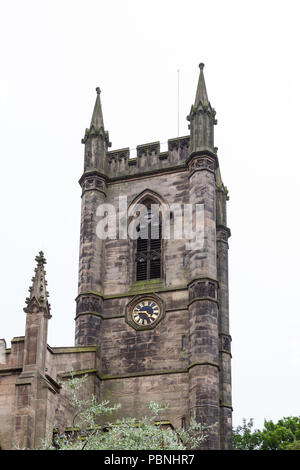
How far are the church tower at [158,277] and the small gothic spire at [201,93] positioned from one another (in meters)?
0.11

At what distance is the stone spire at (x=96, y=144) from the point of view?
46.0 m

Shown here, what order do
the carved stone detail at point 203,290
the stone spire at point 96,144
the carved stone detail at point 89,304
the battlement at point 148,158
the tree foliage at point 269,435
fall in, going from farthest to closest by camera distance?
the tree foliage at point 269,435, the stone spire at point 96,144, the battlement at point 148,158, the carved stone detail at point 89,304, the carved stone detail at point 203,290

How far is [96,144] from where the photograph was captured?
4662 cm

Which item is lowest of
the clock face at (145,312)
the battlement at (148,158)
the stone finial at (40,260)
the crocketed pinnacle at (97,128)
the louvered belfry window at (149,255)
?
the stone finial at (40,260)

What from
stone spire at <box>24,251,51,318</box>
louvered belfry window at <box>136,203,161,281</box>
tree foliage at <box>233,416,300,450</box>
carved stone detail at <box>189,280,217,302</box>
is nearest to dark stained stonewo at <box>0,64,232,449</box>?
carved stone detail at <box>189,280,217,302</box>

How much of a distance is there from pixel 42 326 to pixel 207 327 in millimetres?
11166

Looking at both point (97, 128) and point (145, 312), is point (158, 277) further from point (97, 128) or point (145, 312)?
point (97, 128)

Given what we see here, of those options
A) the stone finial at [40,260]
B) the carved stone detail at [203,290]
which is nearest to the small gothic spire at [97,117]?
the carved stone detail at [203,290]

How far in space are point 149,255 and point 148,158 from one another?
5.63m

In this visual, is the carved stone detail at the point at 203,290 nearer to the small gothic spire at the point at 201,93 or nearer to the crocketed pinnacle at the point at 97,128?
the small gothic spire at the point at 201,93

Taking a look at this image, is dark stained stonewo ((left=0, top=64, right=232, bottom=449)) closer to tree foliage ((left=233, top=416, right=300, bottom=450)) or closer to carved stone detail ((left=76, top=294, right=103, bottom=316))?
carved stone detail ((left=76, top=294, right=103, bottom=316))

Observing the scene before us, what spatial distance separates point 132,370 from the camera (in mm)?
40188

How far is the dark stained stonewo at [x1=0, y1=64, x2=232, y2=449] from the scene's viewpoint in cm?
3869
